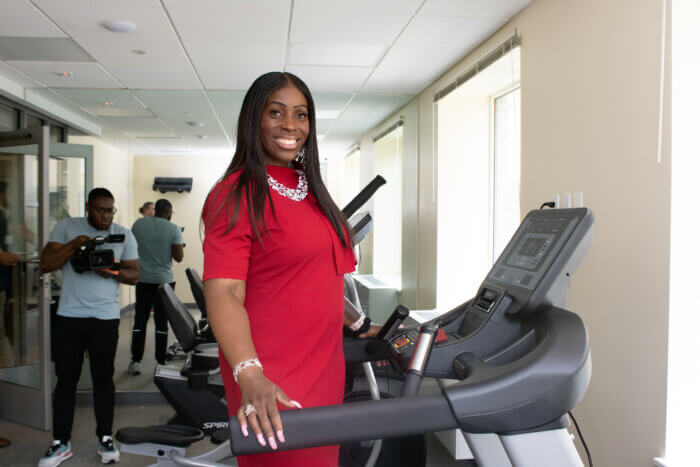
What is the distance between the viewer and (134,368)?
3.65 meters

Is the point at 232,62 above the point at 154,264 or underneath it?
above

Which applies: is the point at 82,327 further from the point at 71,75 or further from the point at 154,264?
the point at 71,75

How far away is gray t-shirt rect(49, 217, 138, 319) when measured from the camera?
8.55ft

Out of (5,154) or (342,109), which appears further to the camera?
(342,109)

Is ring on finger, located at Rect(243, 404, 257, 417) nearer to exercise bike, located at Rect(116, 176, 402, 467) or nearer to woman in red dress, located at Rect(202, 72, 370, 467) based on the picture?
woman in red dress, located at Rect(202, 72, 370, 467)

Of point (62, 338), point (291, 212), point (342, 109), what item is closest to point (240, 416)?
point (291, 212)

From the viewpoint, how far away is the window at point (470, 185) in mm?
3766

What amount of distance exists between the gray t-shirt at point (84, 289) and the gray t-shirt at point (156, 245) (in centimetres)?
66

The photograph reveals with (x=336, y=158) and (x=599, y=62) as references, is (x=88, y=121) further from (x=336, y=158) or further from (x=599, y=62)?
(x=599, y=62)

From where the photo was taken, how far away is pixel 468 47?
3.18 meters

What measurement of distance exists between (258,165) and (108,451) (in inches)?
92.0

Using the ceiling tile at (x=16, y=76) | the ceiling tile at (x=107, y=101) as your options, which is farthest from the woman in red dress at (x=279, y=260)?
the ceiling tile at (x=16, y=76)

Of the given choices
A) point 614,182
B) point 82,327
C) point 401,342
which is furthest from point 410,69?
point 401,342

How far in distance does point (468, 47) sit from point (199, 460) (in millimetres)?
2646
